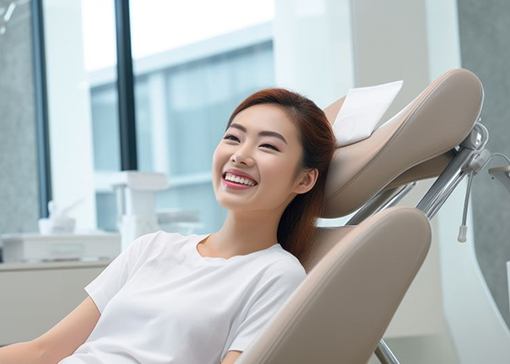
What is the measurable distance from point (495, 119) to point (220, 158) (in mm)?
2158

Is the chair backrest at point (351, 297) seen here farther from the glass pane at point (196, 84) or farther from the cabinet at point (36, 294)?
the glass pane at point (196, 84)

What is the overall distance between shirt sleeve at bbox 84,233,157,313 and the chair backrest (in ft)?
1.74

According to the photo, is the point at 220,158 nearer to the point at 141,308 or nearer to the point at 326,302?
the point at 141,308

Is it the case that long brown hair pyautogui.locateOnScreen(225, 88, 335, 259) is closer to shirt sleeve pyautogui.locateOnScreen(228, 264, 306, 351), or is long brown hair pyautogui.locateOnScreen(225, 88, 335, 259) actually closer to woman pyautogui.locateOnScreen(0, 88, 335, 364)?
woman pyautogui.locateOnScreen(0, 88, 335, 364)

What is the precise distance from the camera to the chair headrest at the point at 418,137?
4.91 ft

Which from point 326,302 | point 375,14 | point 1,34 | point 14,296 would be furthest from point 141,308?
point 1,34

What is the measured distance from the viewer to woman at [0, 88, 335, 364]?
59.6 inches

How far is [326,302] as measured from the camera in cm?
128

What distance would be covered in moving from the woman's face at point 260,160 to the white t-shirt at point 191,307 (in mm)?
102

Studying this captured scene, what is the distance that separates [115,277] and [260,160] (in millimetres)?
381

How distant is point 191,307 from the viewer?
5.01ft

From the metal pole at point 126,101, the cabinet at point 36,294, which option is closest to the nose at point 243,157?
the cabinet at point 36,294

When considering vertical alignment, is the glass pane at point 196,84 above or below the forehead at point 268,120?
above

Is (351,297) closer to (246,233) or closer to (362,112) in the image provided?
(246,233)
